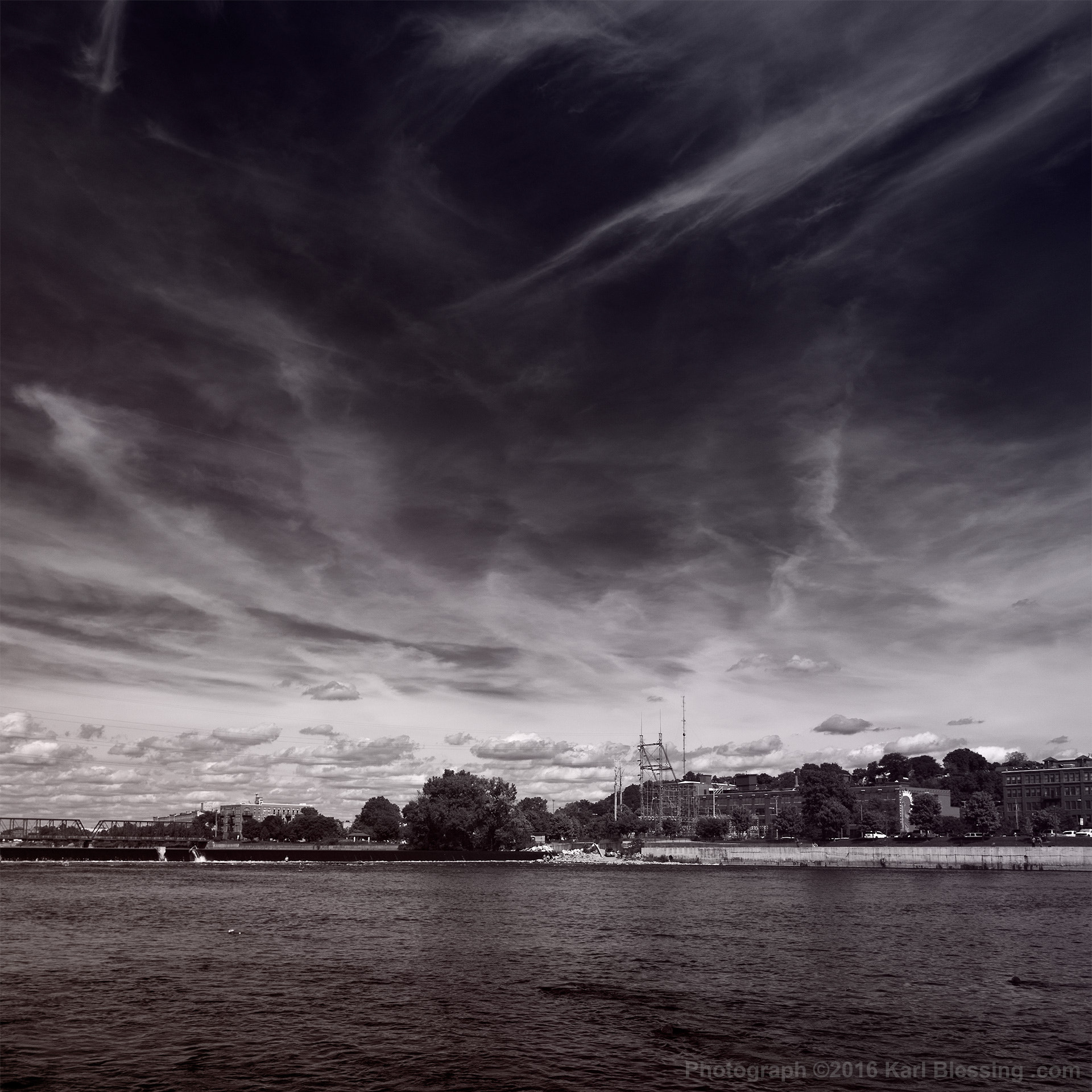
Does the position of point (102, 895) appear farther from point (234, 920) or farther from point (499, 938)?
point (499, 938)

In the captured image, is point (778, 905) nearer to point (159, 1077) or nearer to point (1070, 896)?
point (1070, 896)

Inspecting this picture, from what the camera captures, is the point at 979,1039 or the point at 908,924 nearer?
the point at 979,1039

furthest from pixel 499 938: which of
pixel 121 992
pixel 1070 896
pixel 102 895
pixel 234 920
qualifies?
pixel 1070 896

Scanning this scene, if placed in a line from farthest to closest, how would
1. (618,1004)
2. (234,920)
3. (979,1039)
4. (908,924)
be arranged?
1. (908,924)
2. (234,920)
3. (618,1004)
4. (979,1039)

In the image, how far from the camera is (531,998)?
5331cm

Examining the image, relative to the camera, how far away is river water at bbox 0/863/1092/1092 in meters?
38.1

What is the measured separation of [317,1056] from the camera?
39562 millimetres

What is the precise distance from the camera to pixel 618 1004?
5125 centimetres

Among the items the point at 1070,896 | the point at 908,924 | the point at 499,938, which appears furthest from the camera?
the point at 1070,896

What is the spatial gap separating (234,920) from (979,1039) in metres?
71.8

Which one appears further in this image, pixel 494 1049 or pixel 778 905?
pixel 778 905

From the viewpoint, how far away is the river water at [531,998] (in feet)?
125

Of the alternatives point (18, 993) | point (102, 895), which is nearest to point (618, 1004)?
point (18, 993)

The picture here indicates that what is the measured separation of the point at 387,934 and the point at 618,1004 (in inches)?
1503
